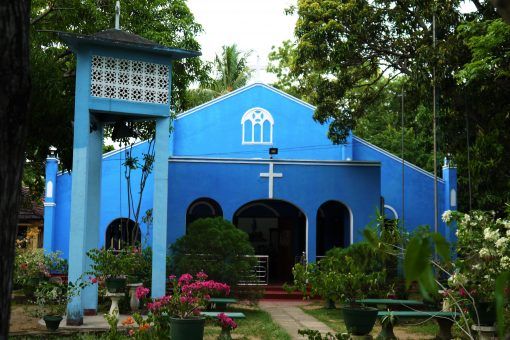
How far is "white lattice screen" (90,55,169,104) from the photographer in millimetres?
12008

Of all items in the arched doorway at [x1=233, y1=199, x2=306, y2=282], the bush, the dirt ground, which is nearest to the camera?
the dirt ground

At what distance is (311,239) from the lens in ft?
60.6

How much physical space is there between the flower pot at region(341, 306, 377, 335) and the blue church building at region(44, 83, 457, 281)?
8.13 m

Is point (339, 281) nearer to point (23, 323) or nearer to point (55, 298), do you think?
point (55, 298)

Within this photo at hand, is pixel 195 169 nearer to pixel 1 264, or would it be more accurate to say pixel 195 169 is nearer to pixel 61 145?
pixel 61 145

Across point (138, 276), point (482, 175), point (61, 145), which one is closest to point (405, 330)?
point (482, 175)

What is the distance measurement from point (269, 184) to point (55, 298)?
27.7ft

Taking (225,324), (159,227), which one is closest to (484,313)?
(225,324)

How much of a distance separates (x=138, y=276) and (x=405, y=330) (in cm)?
598

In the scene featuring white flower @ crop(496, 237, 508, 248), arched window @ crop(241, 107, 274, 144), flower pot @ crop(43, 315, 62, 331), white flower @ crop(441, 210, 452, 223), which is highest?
arched window @ crop(241, 107, 274, 144)

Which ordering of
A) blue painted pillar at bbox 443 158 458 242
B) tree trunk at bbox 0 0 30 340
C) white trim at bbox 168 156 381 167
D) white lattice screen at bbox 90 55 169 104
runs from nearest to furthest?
tree trunk at bbox 0 0 30 340, white lattice screen at bbox 90 55 169 104, white trim at bbox 168 156 381 167, blue painted pillar at bbox 443 158 458 242

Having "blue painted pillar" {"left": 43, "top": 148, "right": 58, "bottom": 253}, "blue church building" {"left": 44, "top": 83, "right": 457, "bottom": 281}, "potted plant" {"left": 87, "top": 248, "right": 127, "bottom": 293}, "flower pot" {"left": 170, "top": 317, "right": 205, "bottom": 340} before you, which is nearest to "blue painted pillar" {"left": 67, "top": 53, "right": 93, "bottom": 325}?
"potted plant" {"left": 87, "top": 248, "right": 127, "bottom": 293}

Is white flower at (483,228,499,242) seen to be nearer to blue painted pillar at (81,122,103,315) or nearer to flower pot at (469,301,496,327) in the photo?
flower pot at (469,301,496,327)

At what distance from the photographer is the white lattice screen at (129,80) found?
12008 mm
